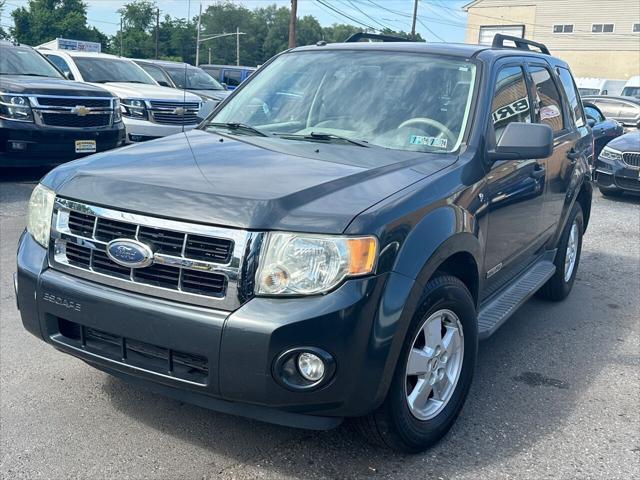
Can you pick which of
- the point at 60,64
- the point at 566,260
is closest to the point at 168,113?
the point at 60,64

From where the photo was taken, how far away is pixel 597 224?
9.41 metres

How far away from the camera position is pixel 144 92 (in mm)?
11766

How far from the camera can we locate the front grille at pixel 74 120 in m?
9.17

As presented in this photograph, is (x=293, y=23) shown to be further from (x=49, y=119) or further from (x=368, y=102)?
(x=368, y=102)

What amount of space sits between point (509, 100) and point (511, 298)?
1.21 m

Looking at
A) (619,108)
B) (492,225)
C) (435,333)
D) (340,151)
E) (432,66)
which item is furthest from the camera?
(619,108)

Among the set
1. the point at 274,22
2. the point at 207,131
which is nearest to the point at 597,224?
the point at 207,131

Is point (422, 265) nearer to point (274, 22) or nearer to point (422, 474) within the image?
point (422, 474)

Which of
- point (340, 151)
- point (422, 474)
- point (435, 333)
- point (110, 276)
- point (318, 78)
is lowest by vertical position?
point (422, 474)

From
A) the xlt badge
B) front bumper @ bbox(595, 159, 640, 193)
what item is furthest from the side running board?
front bumper @ bbox(595, 159, 640, 193)

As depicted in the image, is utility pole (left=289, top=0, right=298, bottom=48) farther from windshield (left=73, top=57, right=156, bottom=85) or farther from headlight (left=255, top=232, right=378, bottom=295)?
headlight (left=255, top=232, right=378, bottom=295)

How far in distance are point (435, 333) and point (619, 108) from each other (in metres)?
15.4

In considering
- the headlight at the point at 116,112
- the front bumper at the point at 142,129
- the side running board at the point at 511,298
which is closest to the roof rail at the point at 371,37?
the side running board at the point at 511,298

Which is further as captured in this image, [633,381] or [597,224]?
[597,224]
